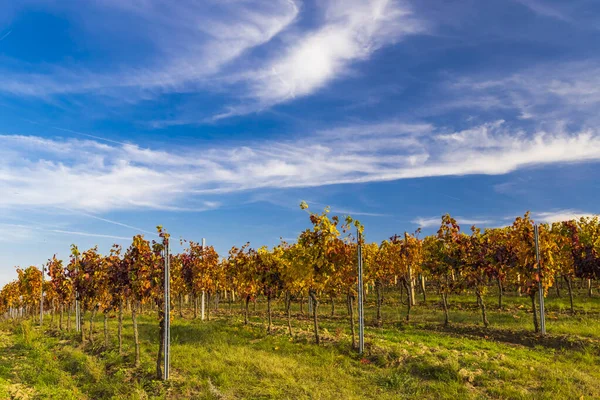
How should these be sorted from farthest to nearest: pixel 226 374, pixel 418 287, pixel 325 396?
1. pixel 418 287
2. pixel 226 374
3. pixel 325 396

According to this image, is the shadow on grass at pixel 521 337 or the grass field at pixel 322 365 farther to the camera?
the shadow on grass at pixel 521 337

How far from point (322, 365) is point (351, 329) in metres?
4.50

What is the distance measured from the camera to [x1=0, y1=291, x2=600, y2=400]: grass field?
1303 cm

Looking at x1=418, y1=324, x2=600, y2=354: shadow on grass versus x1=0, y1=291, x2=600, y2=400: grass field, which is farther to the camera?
x1=418, y1=324, x2=600, y2=354: shadow on grass

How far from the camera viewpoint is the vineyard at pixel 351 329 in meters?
13.7

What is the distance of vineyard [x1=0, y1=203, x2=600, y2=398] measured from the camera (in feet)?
44.9

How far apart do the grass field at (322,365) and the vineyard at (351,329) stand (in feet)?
0.26

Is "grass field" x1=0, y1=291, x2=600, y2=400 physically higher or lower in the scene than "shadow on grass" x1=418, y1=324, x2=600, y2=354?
higher

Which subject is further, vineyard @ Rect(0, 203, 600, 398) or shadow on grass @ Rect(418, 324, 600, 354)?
shadow on grass @ Rect(418, 324, 600, 354)

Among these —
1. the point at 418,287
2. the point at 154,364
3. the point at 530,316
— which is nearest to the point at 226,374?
the point at 154,364

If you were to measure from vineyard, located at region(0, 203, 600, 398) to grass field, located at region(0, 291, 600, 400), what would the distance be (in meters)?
0.08

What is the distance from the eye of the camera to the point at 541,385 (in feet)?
42.6

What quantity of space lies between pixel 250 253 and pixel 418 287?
3054 centimetres

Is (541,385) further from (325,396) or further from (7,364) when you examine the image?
(7,364)
